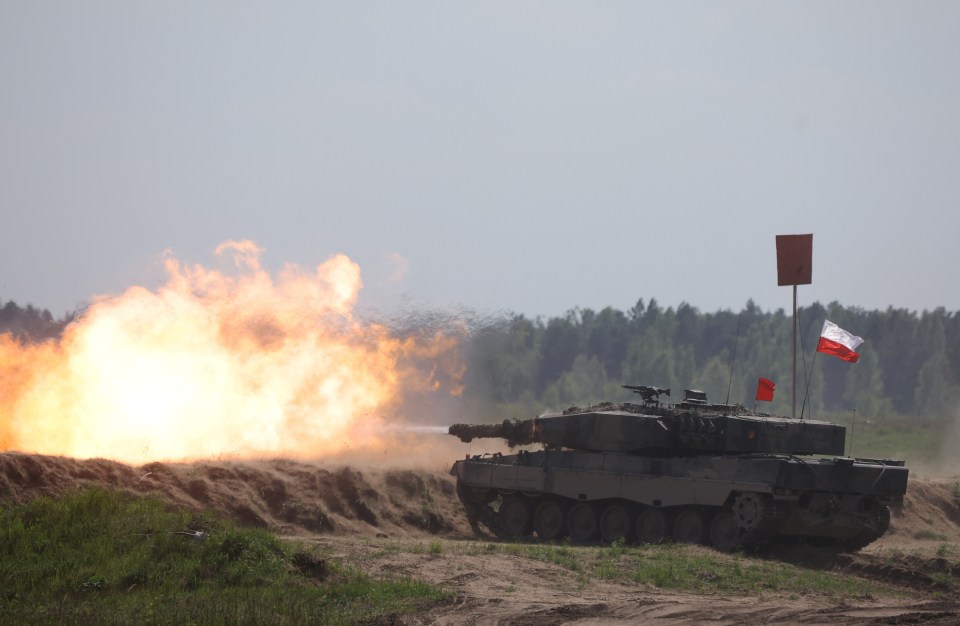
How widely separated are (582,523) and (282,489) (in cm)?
662

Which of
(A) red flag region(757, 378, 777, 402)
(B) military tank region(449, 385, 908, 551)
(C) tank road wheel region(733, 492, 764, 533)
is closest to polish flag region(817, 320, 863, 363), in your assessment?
(A) red flag region(757, 378, 777, 402)

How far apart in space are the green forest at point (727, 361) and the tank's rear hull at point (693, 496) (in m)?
13.7

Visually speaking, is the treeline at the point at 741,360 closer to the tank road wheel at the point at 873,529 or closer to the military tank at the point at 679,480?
the military tank at the point at 679,480

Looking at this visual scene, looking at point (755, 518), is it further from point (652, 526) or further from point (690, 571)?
point (690, 571)

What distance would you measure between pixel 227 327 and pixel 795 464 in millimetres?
16160

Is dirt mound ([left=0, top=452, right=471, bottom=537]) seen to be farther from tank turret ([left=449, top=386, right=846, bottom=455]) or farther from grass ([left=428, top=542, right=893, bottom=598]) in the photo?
grass ([left=428, top=542, right=893, bottom=598])

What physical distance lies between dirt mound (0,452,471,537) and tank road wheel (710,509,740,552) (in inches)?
292

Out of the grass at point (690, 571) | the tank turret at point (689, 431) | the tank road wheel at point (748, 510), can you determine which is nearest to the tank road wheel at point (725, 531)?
the tank road wheel at point (748, 510)

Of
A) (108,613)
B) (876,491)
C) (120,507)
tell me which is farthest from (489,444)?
(108,613)

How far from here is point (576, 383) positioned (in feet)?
234

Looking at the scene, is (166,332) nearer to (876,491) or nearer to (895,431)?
(876,491)

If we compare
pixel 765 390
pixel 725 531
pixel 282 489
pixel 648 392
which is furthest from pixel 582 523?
pixel 765 390

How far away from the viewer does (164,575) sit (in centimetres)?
1772

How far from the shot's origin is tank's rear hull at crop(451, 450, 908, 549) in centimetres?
2412
